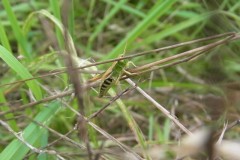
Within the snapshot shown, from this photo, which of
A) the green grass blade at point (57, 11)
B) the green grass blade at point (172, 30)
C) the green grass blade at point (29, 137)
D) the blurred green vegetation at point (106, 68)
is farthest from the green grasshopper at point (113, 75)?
the green grass blade at point (172, 30)

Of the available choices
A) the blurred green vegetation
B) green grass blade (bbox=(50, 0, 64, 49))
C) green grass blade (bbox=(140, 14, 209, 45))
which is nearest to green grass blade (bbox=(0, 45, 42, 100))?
the blurred green vegetation

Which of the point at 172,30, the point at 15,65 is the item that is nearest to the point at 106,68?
the point at 172,30

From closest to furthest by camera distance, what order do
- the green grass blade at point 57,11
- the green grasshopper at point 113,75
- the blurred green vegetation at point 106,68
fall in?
the green grasshopper at point 113,75 → the blurred green vegetation at point 106,68 → the green grass blade at point 57,11

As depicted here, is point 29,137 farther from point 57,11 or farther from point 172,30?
point 172,30

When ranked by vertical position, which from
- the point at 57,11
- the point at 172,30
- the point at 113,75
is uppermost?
the point at 57,11

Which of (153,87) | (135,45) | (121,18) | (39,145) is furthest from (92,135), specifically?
(121,18)

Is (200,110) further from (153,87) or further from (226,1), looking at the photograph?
(226,1)

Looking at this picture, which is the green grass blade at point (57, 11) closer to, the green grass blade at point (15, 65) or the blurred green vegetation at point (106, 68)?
the blurred green vegetation at point (106, 68)

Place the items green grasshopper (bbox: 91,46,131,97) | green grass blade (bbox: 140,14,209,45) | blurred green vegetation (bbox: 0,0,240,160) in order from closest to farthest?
green grasshopper (bbox: 91,46,131,97) < blurred green vegetation (bbox: 0,0,240,160) < green grass blade (bbox: 140,14,209,45)

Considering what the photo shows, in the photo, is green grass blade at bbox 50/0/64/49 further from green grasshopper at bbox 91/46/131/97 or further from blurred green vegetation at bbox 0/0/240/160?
green grasshopper at bbox 91/46/131/97
